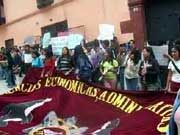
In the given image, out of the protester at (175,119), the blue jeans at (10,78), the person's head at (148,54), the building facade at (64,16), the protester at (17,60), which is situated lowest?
the blue jeans at (10,78)

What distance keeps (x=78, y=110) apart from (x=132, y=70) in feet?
15.0

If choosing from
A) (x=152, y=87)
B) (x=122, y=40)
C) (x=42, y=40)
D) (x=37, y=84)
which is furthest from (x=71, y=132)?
(x=42, y=40)

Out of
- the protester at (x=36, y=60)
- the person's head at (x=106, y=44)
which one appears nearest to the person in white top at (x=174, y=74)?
the person's head at (x=106, y=44)

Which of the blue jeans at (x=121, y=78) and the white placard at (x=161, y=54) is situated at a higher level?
the white placard at (x=161, y=54)

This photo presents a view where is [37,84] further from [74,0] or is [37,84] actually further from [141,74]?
[74,0]

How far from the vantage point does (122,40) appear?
17.6m

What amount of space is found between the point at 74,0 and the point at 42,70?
35.6 feet

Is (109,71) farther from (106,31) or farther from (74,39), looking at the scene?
(74,39)

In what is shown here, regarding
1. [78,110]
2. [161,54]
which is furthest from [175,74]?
[161,54]

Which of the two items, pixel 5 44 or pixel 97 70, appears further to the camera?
pixel 5 44

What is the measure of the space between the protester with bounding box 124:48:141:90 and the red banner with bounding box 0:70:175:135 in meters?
3.30

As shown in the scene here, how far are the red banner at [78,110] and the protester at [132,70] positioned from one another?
330cm

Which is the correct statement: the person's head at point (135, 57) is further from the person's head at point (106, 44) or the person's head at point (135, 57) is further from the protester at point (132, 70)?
the person's head at point (106, 44)

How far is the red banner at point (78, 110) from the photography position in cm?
659
